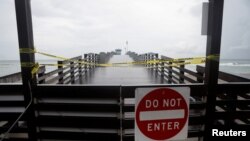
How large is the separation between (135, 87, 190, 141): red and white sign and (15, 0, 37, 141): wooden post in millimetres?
1988

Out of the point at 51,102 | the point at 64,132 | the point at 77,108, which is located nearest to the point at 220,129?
the point at 77,108

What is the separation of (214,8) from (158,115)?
2011 mm

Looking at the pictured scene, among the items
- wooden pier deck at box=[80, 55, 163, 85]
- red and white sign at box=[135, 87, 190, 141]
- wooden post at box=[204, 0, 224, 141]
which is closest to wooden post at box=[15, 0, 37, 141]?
red and white sign at box=[135, 87, 190, 141]

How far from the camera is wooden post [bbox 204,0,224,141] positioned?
10.5ft


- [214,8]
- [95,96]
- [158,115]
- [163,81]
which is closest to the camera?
[158,115]

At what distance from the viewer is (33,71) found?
335 cm

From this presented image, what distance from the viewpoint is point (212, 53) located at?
10.9ft

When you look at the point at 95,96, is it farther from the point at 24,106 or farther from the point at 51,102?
the point at 24,106

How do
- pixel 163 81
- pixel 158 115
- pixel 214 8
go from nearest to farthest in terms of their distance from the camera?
1. pixel 158 115
2. pixel 214 8
3. pixel 163 81

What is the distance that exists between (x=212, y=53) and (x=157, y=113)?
5.15 feet
